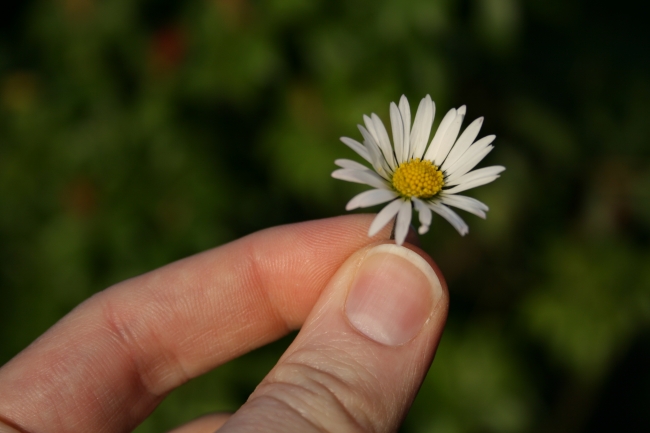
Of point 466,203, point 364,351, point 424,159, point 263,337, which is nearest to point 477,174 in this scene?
point 466,203

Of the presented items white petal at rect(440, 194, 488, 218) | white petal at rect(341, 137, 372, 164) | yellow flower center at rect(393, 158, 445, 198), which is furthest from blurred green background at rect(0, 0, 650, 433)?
white petal at rect(341, 137, 372, 164)

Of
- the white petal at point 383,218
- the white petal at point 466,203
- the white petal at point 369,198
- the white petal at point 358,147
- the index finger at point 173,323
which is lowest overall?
the index finger at point 173,323

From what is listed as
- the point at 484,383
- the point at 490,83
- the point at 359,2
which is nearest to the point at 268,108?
the point at 359,2

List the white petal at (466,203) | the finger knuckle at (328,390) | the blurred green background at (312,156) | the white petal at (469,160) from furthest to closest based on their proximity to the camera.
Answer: the blurred green background at (312,156) < the white petal at (469,160) < the white petal at (466,203) < the finger knuckle at (328,390)

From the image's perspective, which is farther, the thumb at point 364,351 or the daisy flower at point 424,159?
the daisy flower at point 424,159

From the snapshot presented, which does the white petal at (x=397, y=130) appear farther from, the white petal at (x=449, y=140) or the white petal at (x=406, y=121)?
the white petal at (x=449, y=140)

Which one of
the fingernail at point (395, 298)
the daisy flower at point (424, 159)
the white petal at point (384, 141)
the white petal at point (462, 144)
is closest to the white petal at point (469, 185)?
the daisy flower at point (424, 159)
